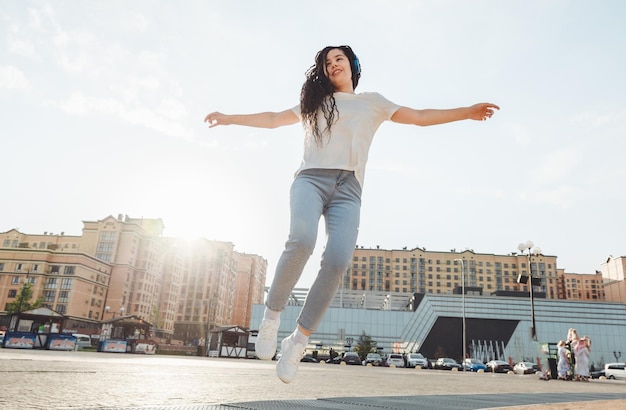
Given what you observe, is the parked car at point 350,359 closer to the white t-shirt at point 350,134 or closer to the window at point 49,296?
the white t-shirt at point 350,134

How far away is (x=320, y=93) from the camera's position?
135 inches

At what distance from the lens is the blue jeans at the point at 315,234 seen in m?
2.95

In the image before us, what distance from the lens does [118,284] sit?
8650 centimetres

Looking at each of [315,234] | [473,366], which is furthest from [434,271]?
[315,234]

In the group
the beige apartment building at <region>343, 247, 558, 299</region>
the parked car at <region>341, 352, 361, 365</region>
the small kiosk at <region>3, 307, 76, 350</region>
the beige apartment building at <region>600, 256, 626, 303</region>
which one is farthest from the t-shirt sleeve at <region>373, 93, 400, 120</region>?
the beige apartment building at <region>600, 256, 626, 303</region>

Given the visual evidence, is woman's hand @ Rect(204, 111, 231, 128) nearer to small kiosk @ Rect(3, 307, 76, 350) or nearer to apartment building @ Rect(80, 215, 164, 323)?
small kiosk @ Rect(3, 307, 76, 350)

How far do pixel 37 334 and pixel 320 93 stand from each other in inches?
1027

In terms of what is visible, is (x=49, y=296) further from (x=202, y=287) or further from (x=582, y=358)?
(x=582, y=358)

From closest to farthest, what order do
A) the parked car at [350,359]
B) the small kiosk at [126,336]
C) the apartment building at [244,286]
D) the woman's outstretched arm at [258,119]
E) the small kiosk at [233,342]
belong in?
the woman's outstretched arm at [258,119] < the small kiosk at [126,336] < the small kiosk at [233,342] < the parked car at [350,359] < the apartment building at [244,286]

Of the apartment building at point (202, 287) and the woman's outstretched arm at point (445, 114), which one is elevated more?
the apartment building at point (202, 287)

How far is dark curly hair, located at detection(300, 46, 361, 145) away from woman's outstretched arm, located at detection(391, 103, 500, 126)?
53 cm

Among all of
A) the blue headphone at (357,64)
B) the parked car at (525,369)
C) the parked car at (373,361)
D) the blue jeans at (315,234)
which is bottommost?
the parked car at (373,361)

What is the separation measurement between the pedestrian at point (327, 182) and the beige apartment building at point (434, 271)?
385ft

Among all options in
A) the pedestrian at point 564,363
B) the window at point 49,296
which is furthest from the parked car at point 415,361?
the window at point 49,296
